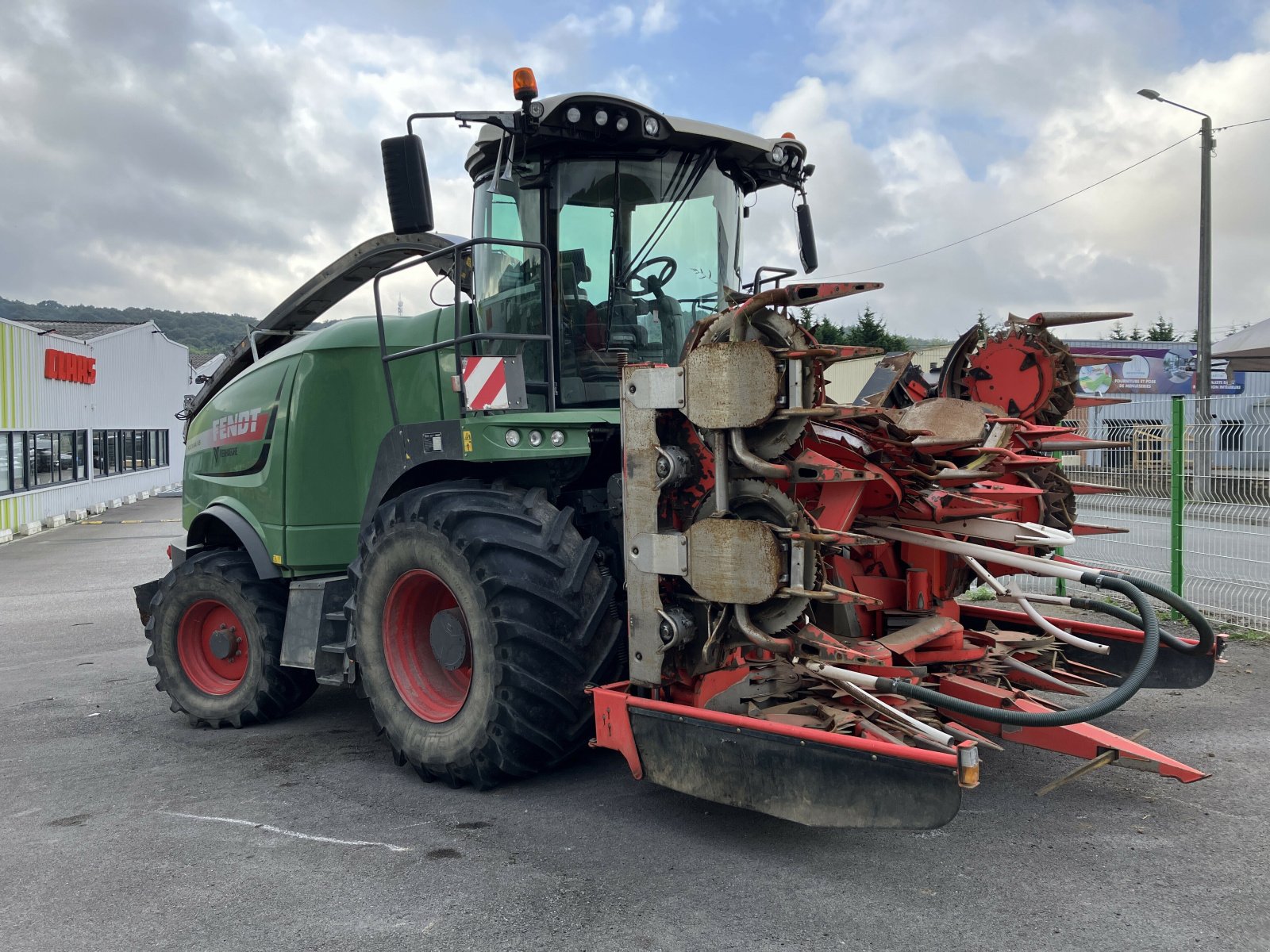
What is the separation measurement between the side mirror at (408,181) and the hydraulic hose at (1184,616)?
3.20 meters

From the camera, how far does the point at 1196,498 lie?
7.96 metres

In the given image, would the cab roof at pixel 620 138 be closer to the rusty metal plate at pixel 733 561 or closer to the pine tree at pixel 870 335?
the rusty metal plate at pixel 733 561

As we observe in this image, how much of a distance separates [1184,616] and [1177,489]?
155 inches

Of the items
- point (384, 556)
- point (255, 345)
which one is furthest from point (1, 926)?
point (255, 345)

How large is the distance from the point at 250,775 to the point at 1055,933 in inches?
149

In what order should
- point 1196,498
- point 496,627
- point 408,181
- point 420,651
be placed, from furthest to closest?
point 1196,498, point 420,651, point 408,181, point 496,627

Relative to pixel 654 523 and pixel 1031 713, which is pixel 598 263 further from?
pixel 1031 713

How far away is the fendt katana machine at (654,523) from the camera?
3.73 m

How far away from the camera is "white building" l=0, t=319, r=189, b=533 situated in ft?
69.7

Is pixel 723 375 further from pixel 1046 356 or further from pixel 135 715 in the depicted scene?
pixel 135 715

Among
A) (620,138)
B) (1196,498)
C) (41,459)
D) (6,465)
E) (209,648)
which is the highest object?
(620,138)

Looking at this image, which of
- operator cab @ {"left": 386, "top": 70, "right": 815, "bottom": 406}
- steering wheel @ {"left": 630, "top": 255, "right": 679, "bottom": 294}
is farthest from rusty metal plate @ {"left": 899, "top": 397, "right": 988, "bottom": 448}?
steering wheel @ {"left": 630, "top": 255, "right": 679, "bottom": 294}


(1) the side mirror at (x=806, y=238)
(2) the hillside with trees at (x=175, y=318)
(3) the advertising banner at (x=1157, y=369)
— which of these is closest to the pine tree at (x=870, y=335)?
(3) the advertising banner at (x=1157, y=369)

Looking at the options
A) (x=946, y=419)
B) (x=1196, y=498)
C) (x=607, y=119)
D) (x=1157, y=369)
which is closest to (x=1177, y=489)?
(x=1196, y=498)
